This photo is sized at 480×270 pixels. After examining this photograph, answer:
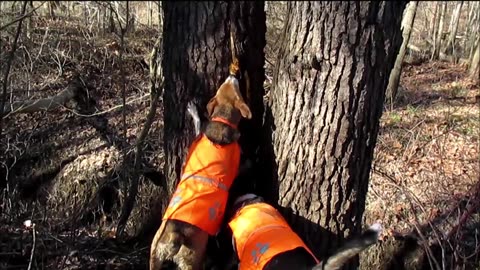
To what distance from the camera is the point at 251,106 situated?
13.0 ft

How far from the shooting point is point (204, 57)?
3.67m

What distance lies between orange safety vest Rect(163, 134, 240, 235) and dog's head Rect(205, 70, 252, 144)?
0.06 m

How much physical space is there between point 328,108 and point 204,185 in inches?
38.4

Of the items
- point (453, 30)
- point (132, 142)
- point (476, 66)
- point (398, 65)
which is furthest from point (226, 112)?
point (453, 30)

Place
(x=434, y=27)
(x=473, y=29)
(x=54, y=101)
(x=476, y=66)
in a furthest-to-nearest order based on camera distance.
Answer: (x=434, y=27) → (x=473, y=29) → (x=476, y=66) → (x=54, y=101)

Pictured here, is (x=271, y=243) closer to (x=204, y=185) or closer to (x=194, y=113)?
(x=204, y=185)

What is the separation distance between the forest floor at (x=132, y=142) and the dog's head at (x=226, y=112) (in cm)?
187

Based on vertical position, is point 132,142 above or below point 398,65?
below

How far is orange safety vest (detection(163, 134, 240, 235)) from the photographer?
3668 millimetres

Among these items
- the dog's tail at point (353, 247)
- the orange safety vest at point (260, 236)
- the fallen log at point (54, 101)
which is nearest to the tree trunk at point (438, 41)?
the fallen log at point (54, 101)

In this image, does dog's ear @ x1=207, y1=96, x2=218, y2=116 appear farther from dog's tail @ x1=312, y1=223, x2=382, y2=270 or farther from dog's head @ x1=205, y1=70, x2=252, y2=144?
dog's tail @ x1=312, y1=223, x2=382, y2=270

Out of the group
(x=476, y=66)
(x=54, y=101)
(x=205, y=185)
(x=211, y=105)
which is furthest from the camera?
(x=476, y=66)

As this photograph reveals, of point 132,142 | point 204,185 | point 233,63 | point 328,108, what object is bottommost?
point 132,142

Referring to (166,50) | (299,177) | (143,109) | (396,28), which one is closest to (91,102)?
(143,109)
